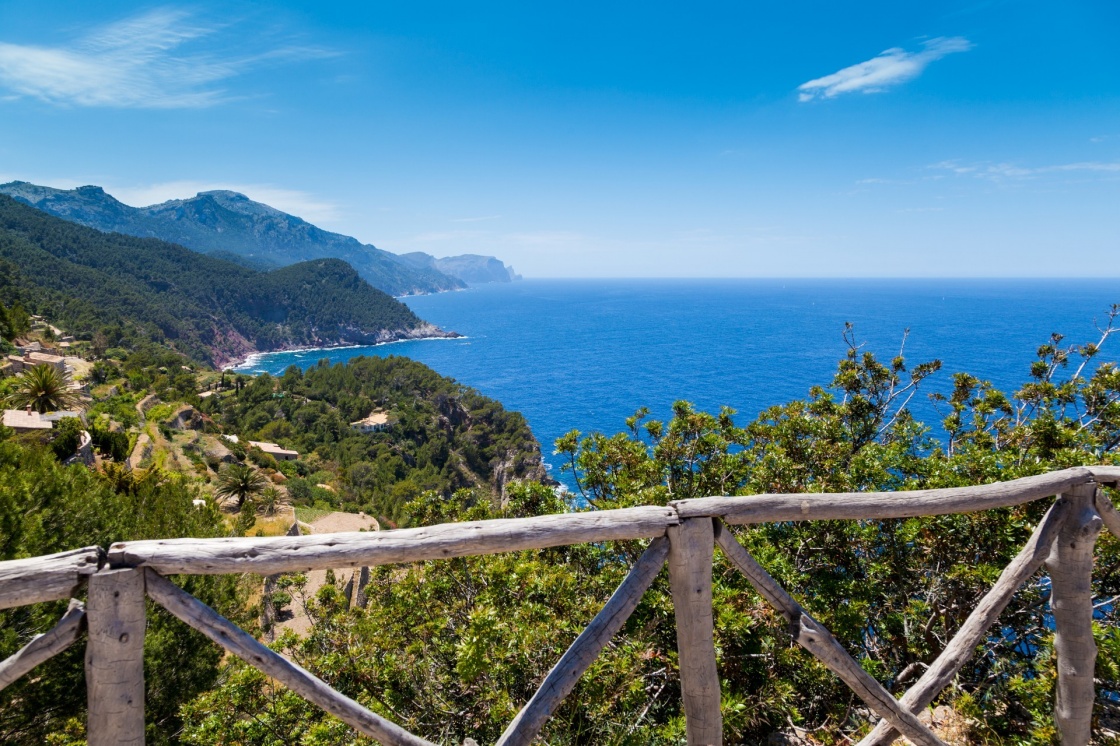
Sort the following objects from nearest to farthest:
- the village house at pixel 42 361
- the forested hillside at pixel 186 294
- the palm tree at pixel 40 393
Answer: the palm tree at pixel 40 393, the village house at pixel 42 361, the forested hillside at pixel 186 294

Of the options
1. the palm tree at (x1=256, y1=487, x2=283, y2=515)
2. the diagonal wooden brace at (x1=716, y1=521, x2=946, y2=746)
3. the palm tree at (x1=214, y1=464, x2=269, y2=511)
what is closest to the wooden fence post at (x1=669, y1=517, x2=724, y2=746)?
the diagonal wooden brace at (x1=716, y1=521, x2=946, y2=746)

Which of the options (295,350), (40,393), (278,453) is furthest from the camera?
(295,350)

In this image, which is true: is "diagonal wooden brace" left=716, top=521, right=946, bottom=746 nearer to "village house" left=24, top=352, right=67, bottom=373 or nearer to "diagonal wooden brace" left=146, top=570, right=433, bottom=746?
"diagonal wooden brace" left=146, top=570, right=433, bottom=746

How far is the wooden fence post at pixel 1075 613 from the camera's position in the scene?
2637mm

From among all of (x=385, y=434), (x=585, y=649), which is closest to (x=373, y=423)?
(x=385, y=434)

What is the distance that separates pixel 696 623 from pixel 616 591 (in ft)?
1.45

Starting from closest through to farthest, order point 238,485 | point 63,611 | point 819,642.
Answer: point 819,642 → point 63,611 → point 238,485

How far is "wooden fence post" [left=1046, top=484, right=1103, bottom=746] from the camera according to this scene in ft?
8.65

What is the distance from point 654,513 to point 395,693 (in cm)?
338

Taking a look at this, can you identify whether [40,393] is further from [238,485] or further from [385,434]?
[385,434]

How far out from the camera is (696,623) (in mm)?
2268

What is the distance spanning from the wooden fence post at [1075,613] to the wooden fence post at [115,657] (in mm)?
4004

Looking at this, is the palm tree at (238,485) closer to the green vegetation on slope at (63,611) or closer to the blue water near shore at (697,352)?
the green vegetation on slope at (63,611)

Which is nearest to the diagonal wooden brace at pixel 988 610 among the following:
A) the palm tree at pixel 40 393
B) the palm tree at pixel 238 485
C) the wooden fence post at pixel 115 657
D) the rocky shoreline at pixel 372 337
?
the wooden fence post at pixel 115 657
